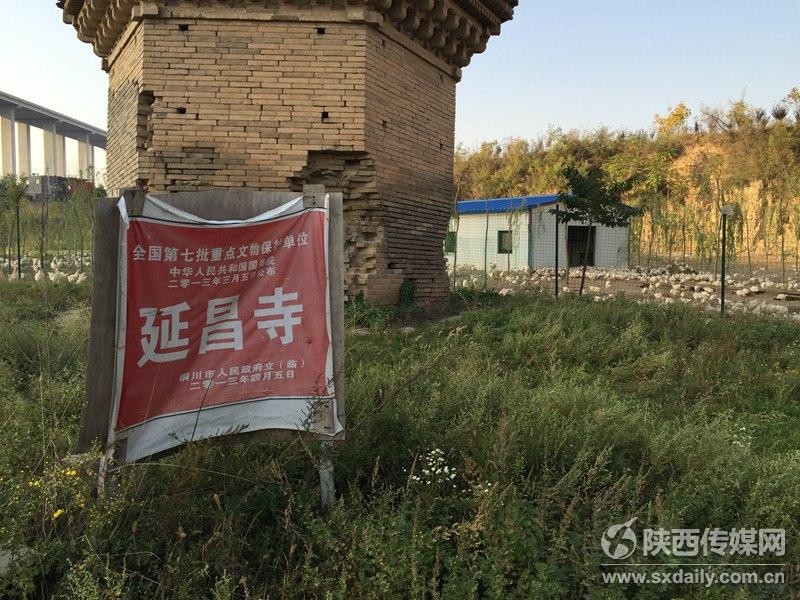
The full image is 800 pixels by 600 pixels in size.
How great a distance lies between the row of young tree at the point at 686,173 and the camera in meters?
22.6

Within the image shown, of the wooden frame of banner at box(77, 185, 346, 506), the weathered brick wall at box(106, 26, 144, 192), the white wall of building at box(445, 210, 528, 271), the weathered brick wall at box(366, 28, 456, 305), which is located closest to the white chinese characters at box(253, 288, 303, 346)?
the wooden frame of banner at box(77, 185, 346, 506)

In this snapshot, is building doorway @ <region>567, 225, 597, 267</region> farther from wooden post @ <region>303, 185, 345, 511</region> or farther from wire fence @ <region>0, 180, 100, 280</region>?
wooden post @ <region>303, 185, 345, 511</region>

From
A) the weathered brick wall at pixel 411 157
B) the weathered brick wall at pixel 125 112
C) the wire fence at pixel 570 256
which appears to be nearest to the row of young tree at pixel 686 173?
the wire fence at pixel 570 256

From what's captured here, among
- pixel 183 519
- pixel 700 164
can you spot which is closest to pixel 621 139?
pixel 700 164

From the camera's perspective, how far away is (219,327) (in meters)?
3.19

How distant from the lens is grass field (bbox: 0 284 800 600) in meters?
2.71

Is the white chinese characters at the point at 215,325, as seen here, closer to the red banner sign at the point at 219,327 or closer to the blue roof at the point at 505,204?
the red banner sign at the point at 219,327

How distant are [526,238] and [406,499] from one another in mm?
21334

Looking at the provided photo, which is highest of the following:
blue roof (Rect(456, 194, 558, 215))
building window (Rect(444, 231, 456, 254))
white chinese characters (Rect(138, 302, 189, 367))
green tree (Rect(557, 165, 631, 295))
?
blue roof (Rect(456, 194, 558, 215))

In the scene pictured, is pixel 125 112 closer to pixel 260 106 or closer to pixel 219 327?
pixel 260 106

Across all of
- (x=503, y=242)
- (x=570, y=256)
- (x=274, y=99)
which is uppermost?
(x=274, y=99)

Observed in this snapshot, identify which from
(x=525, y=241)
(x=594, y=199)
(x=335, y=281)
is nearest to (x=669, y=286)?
(x=594, y=199)

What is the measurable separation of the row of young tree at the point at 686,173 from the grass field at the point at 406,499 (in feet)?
55.2

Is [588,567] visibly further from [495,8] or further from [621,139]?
[621,139]
